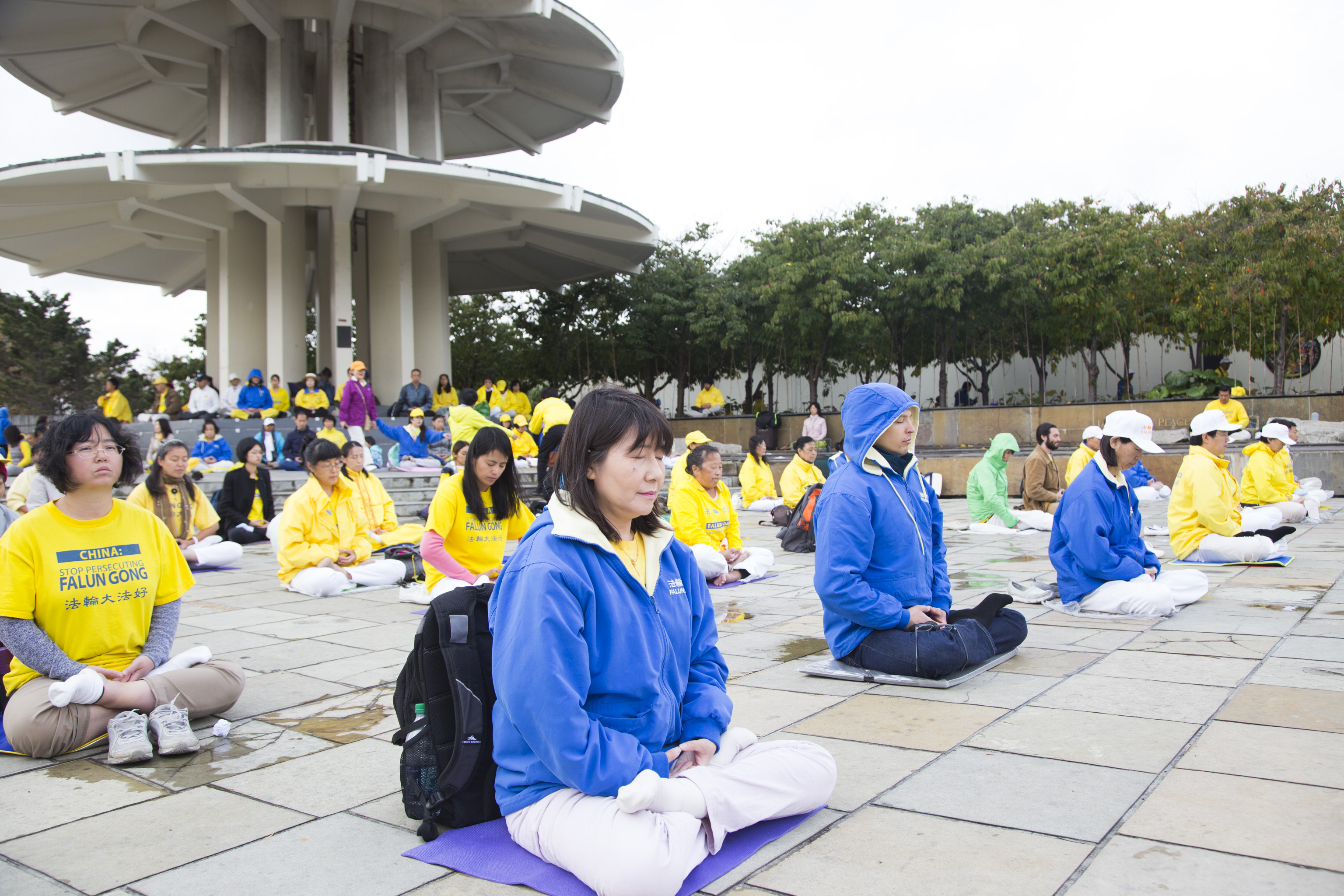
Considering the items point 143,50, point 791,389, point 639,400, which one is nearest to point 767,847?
point 639,400

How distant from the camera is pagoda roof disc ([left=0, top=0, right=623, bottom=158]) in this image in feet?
70.3

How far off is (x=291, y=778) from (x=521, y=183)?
1940 centimetres

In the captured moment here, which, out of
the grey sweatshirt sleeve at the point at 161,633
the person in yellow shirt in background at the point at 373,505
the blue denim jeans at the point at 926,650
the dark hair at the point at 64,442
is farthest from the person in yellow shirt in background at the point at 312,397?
the blue denim jeans at the point at 926,650

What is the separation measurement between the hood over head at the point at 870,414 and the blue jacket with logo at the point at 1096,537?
6.21ft

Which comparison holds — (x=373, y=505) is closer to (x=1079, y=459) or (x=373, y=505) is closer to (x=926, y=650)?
(x=926, y=650)

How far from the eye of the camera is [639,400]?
2.57m

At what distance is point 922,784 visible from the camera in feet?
10.3

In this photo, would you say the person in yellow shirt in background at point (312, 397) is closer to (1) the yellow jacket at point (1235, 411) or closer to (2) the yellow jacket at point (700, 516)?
(2) the yellow jacket at point (700, 516)

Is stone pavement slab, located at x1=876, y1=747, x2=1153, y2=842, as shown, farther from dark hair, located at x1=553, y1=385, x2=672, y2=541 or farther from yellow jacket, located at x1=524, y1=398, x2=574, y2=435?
yellow jacket, located at x1=524, y1=398, x2=574, y2=435

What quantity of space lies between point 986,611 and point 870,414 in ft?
3.96

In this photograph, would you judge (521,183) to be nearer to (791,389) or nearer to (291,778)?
(791,389)

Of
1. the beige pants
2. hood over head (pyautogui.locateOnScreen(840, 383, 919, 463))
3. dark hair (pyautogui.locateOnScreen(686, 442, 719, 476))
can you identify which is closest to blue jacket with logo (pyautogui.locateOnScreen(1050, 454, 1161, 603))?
hood over head (pyautogui.locateOnScreen(840, 383, 919, 463))

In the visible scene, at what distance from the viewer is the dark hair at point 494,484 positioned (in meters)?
5.69

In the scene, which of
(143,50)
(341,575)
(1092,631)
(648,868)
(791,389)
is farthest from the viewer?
(791,389)
